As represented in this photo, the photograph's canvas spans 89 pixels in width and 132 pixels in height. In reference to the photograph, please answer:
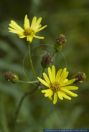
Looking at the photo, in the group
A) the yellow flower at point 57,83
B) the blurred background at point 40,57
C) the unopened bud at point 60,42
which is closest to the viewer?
the yellow flower at point 57,83

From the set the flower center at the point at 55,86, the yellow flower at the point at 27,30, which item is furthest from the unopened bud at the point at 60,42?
the flower center at the point at 55,86

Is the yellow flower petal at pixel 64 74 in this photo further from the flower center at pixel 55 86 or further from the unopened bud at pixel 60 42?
the unopened bud at pixel 60 42

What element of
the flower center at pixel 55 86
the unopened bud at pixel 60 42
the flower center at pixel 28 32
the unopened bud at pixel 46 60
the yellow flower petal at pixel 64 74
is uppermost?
the flower center at pixel 28 32

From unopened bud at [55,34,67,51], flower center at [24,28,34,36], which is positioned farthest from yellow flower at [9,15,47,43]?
unopened bud at [55,34,67,51]

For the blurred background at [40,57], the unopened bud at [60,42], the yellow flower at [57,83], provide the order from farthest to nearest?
the blurred background at [40,57] → the unopened bud at [60,42] → the yellow flower at [57,83]

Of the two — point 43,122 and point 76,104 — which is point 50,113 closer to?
Answer: point 43,122

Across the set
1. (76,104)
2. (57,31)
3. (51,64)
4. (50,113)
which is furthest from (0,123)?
(57,31)

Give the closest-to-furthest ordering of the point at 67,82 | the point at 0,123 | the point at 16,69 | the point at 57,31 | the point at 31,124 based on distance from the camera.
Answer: the point at 67,82
the point at 0,123
the point at 31,124
the point at 16,69
the point at 57,31
